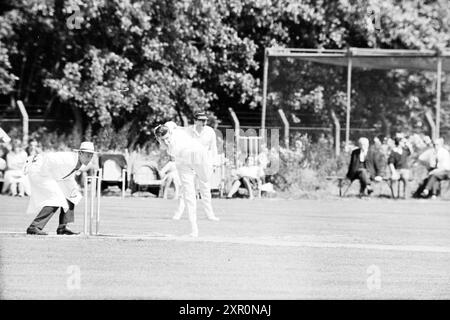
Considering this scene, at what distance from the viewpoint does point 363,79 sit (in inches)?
1337

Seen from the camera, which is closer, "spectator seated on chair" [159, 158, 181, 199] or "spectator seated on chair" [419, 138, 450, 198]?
"spectator seated on chair" [159, 158, 181, 199]

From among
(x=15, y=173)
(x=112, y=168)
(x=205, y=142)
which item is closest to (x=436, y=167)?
(x=112, y=168)

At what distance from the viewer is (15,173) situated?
29531 millimetres

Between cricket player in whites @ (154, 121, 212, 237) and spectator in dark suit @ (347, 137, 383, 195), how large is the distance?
36.7ft

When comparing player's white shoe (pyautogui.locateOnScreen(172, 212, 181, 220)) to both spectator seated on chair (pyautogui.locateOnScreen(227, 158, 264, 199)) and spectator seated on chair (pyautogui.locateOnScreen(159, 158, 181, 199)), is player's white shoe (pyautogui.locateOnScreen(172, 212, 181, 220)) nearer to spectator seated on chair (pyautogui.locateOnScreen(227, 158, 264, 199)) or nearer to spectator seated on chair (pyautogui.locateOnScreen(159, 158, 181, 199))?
spectator seated on chair (pyautogui.locateOnScreen(159, 158, 181, 199))

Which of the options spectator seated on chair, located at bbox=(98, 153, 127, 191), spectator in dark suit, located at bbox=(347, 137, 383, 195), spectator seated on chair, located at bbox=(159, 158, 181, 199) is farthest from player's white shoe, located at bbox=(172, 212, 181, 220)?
spectator in dark suit, located at bbox=(347, 137, 383, 195)

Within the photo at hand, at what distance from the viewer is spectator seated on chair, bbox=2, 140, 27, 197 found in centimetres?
2919

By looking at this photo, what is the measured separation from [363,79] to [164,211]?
11420mm

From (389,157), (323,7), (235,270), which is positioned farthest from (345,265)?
(323,7)

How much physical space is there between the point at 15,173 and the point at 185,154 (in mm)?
11941

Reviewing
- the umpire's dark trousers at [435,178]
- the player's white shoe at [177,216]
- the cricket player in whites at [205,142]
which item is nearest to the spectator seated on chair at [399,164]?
the umpire's dark trousers at [435,178]

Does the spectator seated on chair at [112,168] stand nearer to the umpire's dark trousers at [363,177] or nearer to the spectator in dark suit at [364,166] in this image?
the spectator in dark suit at [364,166]

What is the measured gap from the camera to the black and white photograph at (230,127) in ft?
58.4

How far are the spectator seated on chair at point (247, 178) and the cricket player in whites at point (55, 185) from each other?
11664 millimetres
